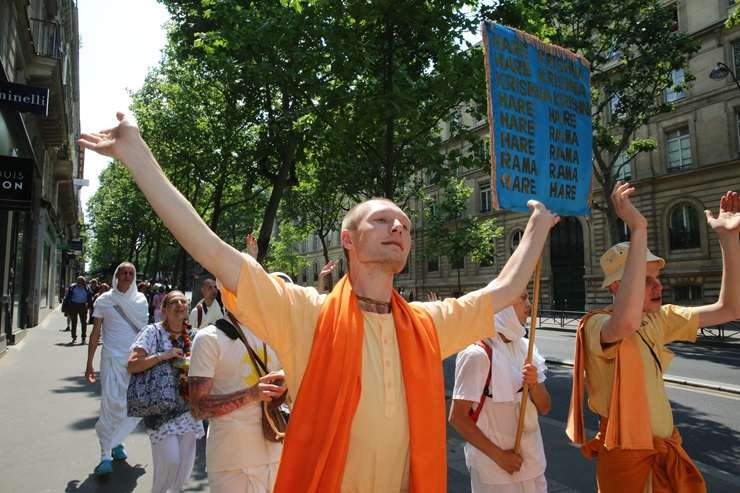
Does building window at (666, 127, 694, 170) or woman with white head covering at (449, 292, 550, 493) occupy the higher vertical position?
building window at (666, 127, 694, 170)

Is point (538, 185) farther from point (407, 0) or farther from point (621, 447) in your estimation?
point (407, 0)

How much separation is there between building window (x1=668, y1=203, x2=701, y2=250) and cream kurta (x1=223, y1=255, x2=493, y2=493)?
29.5m

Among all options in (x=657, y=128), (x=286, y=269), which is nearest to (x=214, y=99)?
(x=657, y=128)

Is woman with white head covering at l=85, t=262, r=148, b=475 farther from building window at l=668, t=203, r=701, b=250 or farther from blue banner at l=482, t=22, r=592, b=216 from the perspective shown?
building window at l=668, t=203, r=701, b=250

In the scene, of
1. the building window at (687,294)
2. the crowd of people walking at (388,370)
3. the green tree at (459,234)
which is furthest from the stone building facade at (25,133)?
the building window at (687,294)

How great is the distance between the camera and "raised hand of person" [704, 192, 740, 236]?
9.57ft

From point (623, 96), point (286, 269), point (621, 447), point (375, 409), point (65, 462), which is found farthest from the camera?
point (286, 269)

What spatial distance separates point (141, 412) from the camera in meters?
4.32

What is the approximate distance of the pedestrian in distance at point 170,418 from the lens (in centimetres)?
415

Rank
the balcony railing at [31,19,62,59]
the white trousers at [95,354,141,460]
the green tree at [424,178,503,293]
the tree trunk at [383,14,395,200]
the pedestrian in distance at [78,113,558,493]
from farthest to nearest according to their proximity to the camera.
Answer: the green tree at [424,178,503,293] < the balcony railing at [31,19,62,59] < the tree trunk at [383,14,395,200] < the white trousers at [95,354,141,460] < the pedestrian in distance at [78,113,558,493]

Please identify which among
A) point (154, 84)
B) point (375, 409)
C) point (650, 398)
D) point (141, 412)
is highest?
point (154, 84)

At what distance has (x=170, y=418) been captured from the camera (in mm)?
4305

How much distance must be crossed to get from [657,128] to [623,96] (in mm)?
9320

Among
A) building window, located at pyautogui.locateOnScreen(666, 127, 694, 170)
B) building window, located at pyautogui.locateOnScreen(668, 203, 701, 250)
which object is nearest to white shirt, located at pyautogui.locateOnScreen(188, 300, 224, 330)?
building window, located at pyautogui.locateOnScreen(668, 203, 701, 250)
